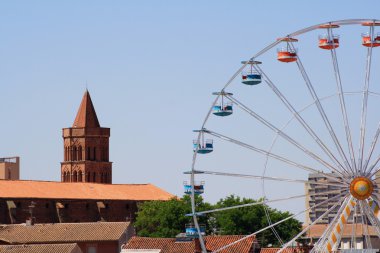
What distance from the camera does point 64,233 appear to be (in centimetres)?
14775

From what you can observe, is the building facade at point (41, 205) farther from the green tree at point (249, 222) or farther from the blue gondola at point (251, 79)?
the blue gondola at point (251, 79)

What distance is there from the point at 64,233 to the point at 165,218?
3266 cm

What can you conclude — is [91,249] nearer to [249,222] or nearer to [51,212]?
[249,222]

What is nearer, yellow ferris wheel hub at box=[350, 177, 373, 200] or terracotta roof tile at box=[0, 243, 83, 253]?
yellow ferris wheel hub at box=[350, 177, 373, 200]

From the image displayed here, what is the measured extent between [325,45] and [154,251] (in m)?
51.6

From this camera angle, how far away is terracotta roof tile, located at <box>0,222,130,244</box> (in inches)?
5714

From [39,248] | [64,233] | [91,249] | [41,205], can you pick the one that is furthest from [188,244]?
[41,205]

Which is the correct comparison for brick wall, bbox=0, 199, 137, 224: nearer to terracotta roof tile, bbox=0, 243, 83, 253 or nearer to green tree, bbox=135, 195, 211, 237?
green tree, bbox=135, 195, 211, 237

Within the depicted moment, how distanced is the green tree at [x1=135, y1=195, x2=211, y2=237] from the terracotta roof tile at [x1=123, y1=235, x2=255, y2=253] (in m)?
48.3

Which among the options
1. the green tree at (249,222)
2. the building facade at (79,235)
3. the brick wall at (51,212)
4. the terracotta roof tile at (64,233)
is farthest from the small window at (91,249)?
the brick wall at (51,212)

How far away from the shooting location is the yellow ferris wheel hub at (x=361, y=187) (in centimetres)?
6819

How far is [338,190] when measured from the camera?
68.8 meters

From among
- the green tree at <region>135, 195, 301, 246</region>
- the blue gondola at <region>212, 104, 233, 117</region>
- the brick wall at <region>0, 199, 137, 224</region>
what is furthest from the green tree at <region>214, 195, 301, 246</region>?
the blue gondola at <region>212, 104, 233, 117</region>

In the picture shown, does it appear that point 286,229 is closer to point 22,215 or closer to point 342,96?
point 22,215
